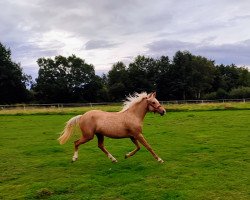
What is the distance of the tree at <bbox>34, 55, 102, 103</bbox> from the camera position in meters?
74.3

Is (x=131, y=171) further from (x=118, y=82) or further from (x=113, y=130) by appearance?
(x=118, y=82)

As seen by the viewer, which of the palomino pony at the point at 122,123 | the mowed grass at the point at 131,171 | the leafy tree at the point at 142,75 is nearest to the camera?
the mowed grass at the point at 131,171

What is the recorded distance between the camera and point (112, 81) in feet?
276

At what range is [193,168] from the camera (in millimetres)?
10828

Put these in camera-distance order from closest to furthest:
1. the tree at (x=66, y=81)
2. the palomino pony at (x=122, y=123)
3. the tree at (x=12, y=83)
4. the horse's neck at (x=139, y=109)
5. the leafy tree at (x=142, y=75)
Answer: the palomino pony at (x=122, y=123) < the horse's neck at (x=139, y=109) < the tree at (x=12, y=83) < the tree at (x=66, y=81) < the leafy tree at (x=142, y=75)

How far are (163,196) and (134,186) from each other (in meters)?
1.07

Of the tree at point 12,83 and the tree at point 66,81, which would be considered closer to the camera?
the tree at point 12,83

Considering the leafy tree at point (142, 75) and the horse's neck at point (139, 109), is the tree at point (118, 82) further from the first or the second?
the horse's neck at point (139, 109)

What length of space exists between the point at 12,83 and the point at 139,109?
2335 inches

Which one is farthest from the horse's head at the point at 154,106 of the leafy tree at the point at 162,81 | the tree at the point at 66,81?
the leafy tree at the point at 162,81

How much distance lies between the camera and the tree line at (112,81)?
70.0 meters

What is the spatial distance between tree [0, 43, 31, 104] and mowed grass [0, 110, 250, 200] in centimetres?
5325

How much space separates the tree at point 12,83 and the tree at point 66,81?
183 inches

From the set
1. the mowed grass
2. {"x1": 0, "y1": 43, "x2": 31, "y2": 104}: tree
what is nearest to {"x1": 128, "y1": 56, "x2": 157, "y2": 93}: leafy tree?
{"x1": 0, "y1": 43, "x2": 31, "y2": 104}: tree
